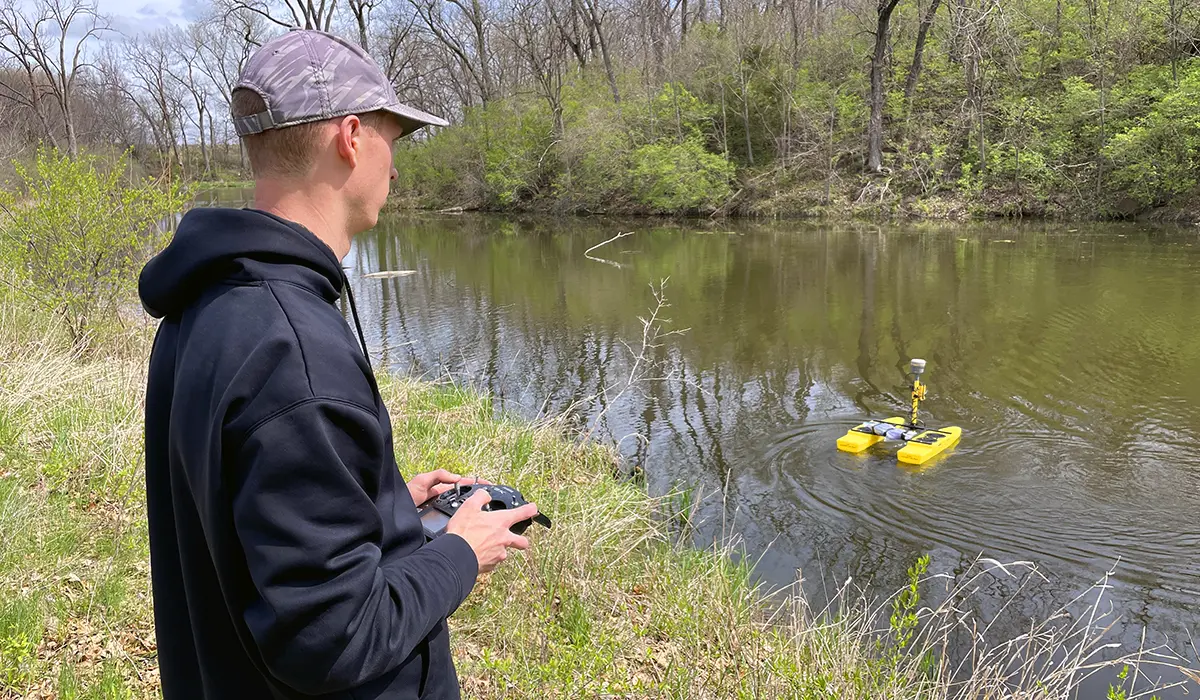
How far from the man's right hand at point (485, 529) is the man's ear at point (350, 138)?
0.66m

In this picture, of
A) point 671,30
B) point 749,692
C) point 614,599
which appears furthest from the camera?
point 671,30

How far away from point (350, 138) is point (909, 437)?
6.45 metres

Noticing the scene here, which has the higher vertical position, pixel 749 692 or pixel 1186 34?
pixel 1186 34

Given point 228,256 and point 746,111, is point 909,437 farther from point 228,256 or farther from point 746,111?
point 746,111

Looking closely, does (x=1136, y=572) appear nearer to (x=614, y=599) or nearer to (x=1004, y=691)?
(x=1004, y=691)

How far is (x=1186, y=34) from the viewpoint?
20.3 m

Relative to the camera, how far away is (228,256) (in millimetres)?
1183

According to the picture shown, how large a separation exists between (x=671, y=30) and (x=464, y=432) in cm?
3165

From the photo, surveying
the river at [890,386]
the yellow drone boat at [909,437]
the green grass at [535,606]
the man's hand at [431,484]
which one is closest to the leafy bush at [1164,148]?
the river at [890,386]

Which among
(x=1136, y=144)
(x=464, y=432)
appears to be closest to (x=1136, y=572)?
(x=464, y=432)

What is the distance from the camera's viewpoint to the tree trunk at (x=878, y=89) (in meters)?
23.6

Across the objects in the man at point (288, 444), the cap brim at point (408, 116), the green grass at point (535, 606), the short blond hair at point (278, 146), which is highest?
the cap brim at point (408, 116)

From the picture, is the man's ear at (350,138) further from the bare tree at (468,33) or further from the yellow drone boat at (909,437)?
the bare tree at (468,33)

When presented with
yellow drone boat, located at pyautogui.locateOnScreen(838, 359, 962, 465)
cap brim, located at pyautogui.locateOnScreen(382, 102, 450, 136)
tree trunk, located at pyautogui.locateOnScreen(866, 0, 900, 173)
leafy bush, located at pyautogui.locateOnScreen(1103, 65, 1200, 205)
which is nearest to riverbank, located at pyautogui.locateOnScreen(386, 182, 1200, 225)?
leafy bush, located at pyautogui.locateOnScreen(1103, 65, 1200, 205)
